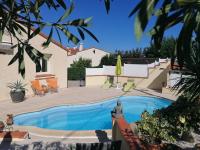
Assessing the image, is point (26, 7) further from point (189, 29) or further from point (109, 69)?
point (109, 69)

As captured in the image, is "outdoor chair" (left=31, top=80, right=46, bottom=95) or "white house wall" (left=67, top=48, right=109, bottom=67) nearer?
"outdoor chair" (left=31, top=80, right=46, bottom=95)

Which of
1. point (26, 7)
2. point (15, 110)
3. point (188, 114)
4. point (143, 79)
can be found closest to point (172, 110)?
point (188, 114)

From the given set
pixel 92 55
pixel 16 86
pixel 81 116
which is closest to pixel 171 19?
pixel 81 116

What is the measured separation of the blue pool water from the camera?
17763mm

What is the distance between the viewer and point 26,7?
2.98 meters

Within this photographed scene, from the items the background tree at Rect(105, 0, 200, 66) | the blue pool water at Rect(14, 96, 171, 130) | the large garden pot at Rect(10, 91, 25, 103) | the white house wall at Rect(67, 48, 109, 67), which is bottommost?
the blue pool water at Rect(14, 96, 171, 130)

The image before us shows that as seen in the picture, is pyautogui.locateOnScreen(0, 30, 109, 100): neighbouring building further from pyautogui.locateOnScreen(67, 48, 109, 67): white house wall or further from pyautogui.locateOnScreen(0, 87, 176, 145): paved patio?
pyautogui.locateOnScreen(67, 48, 109, 67): white house wall

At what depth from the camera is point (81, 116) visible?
2016 centimetres

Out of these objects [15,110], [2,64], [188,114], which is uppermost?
[2,64]

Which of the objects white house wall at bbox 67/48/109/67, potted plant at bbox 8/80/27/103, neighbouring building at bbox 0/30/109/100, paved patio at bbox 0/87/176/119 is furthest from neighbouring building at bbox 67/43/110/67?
potted plant at bbox 8/80/27/103

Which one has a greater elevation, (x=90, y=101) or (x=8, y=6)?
(x=8, y=6)

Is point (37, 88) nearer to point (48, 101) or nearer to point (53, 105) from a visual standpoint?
point (48, 101)

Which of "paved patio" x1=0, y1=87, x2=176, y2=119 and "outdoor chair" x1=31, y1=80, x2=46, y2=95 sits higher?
"outdoor chair" x1=31, y1=80, x2=46, y2=95

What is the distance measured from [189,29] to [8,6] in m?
2.09
